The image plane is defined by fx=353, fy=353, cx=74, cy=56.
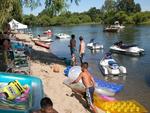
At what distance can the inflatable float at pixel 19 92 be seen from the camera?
9.24 meters

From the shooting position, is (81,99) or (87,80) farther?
(81,99)

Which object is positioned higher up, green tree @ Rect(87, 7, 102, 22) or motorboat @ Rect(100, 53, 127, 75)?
motorboat @ Rect(100, 53, 127, 75)

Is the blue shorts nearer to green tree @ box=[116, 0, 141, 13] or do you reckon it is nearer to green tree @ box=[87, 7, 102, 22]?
green tree @ box=[116, 0, 141, 13]

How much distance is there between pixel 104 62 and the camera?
73.2 ft

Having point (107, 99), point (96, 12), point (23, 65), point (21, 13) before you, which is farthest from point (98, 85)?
point (96, 12)

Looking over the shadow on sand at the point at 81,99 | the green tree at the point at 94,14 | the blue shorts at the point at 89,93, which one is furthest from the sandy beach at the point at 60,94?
the green tree at the point at 94,14

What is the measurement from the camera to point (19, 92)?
9.55 meters

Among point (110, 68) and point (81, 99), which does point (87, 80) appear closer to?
point (81, 99)

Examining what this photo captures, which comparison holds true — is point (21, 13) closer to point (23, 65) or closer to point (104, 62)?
point (23, 65)

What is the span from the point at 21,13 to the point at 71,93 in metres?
6.11

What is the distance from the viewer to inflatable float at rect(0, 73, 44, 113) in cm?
924

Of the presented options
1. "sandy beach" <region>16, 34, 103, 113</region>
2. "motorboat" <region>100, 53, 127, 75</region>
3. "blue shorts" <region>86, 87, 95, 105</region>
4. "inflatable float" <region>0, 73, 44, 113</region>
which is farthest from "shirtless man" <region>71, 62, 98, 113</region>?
"motorboat" <region>100, 53, 127, 75</region>

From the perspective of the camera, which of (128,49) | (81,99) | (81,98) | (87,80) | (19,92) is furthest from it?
(128,49)

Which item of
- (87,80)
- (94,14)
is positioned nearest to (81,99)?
(87,80)
